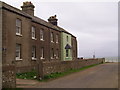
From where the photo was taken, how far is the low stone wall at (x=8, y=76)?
12.9 metres

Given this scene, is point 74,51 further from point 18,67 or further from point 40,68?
point 40,68

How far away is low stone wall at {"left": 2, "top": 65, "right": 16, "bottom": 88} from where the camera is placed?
42.2ft

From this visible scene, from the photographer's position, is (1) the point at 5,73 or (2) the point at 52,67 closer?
(1) the point at 5,73

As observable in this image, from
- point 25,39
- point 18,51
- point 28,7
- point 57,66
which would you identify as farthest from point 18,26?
point 28,7

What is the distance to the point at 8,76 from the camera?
43.7 ft

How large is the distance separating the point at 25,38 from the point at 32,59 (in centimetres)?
320

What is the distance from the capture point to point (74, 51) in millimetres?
51062

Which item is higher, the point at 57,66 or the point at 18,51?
the point at 18,51

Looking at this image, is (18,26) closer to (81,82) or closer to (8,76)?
(81,82)

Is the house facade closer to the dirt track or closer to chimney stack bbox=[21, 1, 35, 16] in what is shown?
chimney stack bbox=[21, 1, 35, 16]

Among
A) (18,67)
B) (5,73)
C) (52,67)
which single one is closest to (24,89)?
(5,73)

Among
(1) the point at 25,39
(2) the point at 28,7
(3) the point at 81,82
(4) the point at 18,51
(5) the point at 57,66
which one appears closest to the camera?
(3) the point at 81,82

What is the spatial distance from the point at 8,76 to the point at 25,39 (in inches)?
509

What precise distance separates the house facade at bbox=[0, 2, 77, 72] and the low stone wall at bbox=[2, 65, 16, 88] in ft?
21.5
